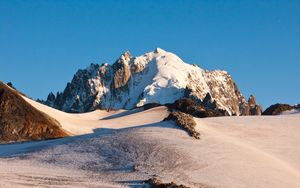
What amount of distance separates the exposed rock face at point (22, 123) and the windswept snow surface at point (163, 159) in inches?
1327

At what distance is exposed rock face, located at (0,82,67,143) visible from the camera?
74.9m

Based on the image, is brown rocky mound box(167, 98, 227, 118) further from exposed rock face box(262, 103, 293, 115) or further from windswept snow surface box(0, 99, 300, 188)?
windswept snow surface box(0, 99, 300, 188)

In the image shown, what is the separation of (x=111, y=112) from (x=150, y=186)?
102 metres

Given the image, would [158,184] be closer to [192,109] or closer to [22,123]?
[22,123]

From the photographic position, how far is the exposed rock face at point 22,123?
74.9m

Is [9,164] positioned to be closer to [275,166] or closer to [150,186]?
[150,186]

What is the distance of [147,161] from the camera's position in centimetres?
3344

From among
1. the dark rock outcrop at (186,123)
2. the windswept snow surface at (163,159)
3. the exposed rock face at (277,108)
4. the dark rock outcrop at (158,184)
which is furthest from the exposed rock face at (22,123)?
the dark rock outcrop at (158,184)

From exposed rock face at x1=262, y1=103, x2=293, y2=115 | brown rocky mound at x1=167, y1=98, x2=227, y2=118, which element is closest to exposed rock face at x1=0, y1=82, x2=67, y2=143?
brown rocky mound at x1=167, y1=98, x2=227, y2=118

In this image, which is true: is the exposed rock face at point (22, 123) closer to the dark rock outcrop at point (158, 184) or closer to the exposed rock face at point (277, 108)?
the exposed rock face at point (277, 108)

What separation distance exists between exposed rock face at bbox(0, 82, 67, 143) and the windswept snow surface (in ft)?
111

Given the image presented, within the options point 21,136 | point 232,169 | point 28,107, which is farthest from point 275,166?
point 28,107

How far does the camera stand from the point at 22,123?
77.0 m

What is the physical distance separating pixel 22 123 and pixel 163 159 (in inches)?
1820
